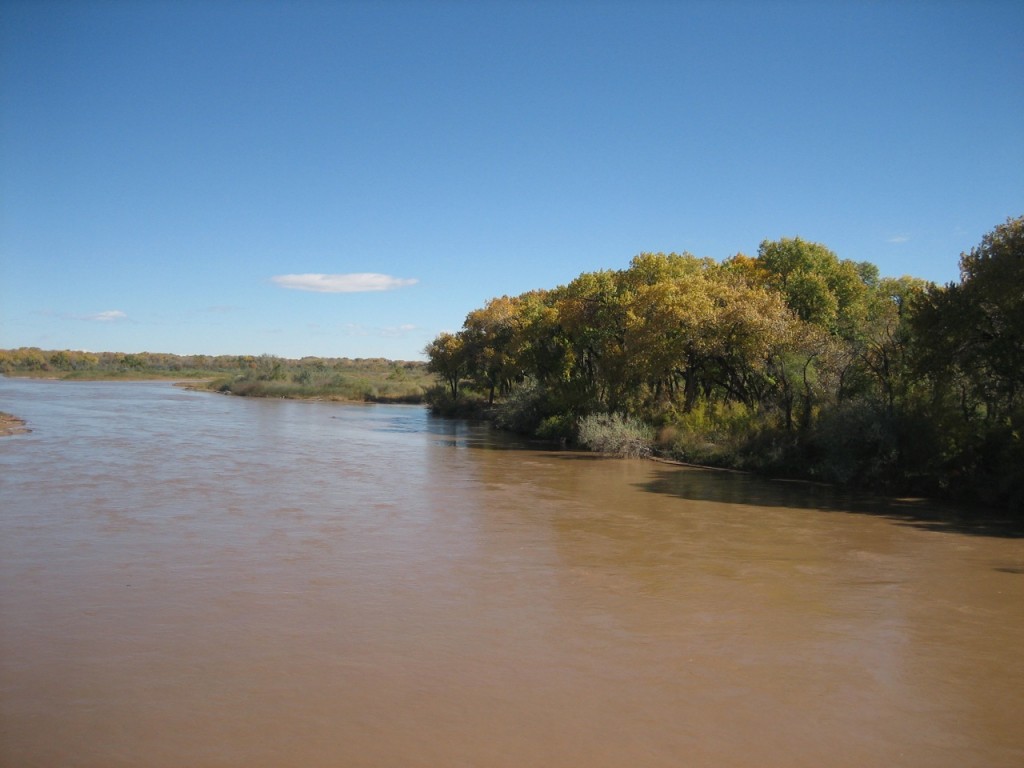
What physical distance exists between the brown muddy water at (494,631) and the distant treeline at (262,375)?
47105mm

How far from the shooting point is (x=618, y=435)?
2933 centimetres

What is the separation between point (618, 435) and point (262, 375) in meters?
50.9

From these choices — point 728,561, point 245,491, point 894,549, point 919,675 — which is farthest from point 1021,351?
point 245,491

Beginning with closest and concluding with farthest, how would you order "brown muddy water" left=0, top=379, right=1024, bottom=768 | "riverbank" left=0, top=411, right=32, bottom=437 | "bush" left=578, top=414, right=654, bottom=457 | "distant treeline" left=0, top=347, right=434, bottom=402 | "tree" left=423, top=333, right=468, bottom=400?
"brown muddy water" left=0, top=379, right=1024, bottom=768 < "bush" left=578, top=414, right=654, bottom=457 < "riverbank" left=0, top=411, right=32, bottom=437 < "tree" left=423, top=333, right=468, bottom=400 < "distant treeline" left=0, top=347, right=434, bottom=402

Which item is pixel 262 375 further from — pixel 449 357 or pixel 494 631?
pixel 494 631

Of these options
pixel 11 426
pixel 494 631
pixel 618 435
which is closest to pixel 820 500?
pixel 618 435

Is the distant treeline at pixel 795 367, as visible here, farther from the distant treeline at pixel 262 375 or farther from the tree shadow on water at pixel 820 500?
the distant treeline at pixel 262 375

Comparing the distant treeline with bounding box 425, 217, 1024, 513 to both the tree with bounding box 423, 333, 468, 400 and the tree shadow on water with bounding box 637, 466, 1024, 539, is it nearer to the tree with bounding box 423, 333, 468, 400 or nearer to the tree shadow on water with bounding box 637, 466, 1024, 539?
the tree shadow on water with bounding box 637, 466, 1024, 539

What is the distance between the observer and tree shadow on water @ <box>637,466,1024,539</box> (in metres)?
16.7

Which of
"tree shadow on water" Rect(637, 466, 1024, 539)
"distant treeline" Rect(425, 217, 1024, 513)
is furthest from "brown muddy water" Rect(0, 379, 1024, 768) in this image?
"distant treeline" Rect(425, 217, 1024, 513)

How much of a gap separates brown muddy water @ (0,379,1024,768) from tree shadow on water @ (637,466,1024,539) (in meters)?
0.23

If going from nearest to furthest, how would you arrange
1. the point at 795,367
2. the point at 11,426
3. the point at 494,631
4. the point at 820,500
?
the point at 494,631 < the point at 820,500 < the point at 795,367 < the point at 11,426

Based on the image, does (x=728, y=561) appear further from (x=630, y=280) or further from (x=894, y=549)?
(x=630, y=280)

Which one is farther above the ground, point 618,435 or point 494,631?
point 618,435
